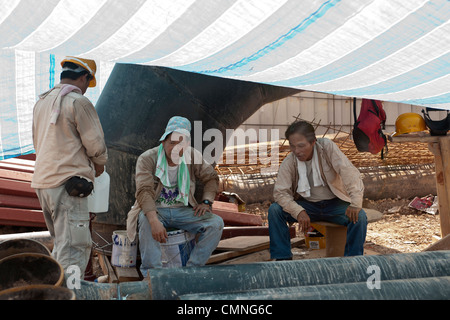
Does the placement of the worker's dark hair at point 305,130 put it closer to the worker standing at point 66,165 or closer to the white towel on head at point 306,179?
the white towel on head at point 306,179

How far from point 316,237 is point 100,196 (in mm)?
2370

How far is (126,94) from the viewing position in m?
3.55

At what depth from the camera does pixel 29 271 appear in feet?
5.36

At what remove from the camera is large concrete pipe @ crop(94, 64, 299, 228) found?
11.6 ft

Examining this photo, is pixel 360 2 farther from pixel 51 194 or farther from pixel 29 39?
pixel 51 194

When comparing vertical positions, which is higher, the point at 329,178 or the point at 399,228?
the point at 329,178

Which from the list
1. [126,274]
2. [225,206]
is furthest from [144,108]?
[225,206]

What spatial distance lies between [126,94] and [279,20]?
199cm

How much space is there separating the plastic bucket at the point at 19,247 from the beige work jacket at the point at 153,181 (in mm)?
1483

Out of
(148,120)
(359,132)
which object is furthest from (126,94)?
(359,132)

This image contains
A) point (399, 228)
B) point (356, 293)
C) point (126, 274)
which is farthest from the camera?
point (399, 228)

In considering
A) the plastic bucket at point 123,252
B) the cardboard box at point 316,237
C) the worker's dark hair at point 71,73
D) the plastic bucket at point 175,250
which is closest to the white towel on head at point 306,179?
the cardboard box at point 316,237

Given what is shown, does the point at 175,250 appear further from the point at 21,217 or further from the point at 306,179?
the point at 21,217
